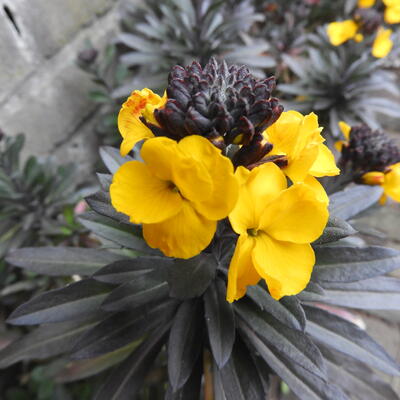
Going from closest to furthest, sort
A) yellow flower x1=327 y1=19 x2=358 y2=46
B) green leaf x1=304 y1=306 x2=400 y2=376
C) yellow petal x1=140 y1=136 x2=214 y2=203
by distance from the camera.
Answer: yellow petal x1=140 y1=136 x2=214 y2=203
green leaf x1=304 y1=306 x2=400 y2=376
yellow flower x1=327 y1=19 x2=358 y2=46

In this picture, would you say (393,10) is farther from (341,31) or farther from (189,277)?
(189,277)

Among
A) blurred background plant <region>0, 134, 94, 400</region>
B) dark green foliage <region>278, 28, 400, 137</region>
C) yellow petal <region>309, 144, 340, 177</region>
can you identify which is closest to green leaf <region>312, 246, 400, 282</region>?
yellow petal <region>309, 144, 340, 177</region>

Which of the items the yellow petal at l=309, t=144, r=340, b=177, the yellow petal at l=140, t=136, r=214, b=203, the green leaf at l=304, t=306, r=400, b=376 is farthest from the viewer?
the green leaf at l=304, t=306, r=400, b=376

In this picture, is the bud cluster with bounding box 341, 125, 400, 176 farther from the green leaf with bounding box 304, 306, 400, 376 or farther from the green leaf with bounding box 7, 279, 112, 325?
the green leaf with bounding box 7, 279, 112, 325

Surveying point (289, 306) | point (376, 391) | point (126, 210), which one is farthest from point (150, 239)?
point (376, 391)

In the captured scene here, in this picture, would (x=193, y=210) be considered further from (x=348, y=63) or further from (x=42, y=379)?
(x=348, y=63)

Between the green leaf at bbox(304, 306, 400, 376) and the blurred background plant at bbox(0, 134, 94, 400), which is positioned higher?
the blurred background plant at bbox(0, 134, 94, 400)

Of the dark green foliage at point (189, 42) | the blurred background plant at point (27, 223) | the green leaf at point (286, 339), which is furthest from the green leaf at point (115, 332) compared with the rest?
the dark green foliage at point (189, 42)

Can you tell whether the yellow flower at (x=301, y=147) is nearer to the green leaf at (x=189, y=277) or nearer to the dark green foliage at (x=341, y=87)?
the green leaf at (x=189, y=277)
